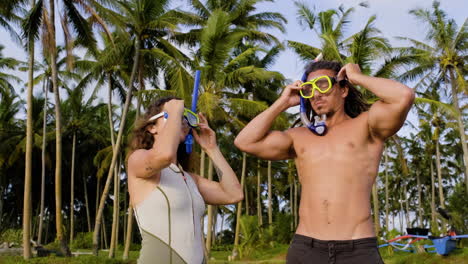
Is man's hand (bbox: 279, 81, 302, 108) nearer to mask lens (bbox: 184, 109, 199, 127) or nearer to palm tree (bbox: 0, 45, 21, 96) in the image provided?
mask lens (bbox: 184, 109, 199, 127)

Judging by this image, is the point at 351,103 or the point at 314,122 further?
the point at 351,103

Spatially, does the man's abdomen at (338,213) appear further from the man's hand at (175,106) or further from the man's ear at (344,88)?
the man's hand at (175,106)

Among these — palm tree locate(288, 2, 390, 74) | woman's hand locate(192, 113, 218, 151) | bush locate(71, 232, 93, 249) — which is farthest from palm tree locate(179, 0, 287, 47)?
woman's hand locate(192, 113, 218, 151)

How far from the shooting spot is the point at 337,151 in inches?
106

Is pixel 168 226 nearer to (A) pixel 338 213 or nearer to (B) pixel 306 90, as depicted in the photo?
(A) pixel 338 213

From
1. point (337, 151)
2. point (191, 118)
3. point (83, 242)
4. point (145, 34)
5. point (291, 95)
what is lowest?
point (83, 242)

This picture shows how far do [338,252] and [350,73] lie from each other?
34.8 inches

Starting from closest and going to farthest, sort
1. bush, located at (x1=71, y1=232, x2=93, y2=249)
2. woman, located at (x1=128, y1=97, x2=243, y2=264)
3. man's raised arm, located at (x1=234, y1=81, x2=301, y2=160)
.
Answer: woman, located at (x1=128, y1=97, x2=243, y2=264) → man's raised arm, located at (x1=234, y1=81, x2=301, y2=160) → bush, located at (x1=71, y1=232, x2=93, y2=249)

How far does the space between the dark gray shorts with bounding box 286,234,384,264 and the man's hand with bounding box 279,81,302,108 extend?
0.74m

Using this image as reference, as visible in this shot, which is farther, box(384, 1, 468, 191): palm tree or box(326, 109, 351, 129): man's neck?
box(384, 1, 468, 191): palm tree

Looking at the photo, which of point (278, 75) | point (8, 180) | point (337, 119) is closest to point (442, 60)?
point (278, 75)

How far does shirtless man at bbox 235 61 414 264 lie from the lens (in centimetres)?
254

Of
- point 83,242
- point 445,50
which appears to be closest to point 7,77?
point 83,242

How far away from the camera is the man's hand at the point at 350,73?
2.65m
